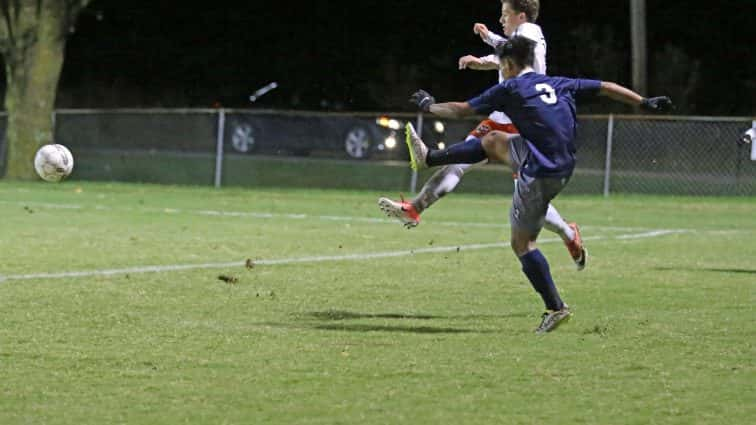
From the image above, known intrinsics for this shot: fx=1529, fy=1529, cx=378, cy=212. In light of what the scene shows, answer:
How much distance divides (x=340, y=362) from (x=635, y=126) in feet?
75.7

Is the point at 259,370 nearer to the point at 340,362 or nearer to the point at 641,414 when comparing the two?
the point at 340,362

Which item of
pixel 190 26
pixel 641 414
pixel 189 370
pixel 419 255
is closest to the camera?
pixel 641 414

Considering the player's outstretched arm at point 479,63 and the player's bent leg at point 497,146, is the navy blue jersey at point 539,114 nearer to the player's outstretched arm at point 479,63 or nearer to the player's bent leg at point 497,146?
the player's bent leg at point 497,146

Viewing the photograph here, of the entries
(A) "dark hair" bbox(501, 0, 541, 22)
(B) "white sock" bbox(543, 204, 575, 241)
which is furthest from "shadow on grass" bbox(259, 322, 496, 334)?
(A) "dark hair" bbox(501, 0, 541, 22)

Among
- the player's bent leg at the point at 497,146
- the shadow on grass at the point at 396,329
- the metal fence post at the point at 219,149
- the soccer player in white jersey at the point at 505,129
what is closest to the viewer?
the shadow on grass at the point at 396,329

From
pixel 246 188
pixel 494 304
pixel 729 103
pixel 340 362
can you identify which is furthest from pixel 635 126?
pixel 340 362

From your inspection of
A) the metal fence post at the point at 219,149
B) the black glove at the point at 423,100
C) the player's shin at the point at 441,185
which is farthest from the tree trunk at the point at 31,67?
the black glove at the point at 423,100

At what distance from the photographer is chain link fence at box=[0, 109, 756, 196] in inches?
1185

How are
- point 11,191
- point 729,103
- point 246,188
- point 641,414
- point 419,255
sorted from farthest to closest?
point 729,103 < point 246,188 < point 11,191 < point 419,255 < point 641,414

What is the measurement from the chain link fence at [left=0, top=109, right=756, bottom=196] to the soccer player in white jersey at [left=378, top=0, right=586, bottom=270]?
17556 millimetres

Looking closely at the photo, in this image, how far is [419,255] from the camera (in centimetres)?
1576

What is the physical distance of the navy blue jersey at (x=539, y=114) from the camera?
9.80m

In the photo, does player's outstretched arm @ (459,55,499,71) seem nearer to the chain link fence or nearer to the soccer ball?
the soccer ball

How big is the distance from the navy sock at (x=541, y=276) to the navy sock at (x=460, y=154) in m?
1.28
